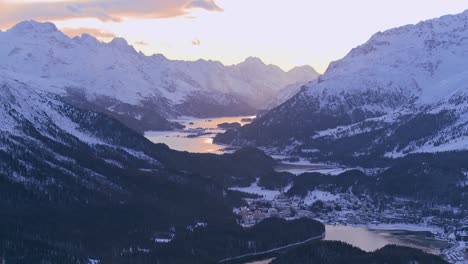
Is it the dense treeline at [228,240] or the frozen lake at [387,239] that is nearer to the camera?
the dense treeline at [228,240]

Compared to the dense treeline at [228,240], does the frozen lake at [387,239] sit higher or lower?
lower

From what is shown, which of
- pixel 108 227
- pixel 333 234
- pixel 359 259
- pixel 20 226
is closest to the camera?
pixel 359 259

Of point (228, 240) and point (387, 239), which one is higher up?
point (228, 240)

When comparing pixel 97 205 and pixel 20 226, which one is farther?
pixel 97 205

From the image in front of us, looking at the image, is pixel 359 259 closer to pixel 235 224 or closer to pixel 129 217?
pixel 235 224

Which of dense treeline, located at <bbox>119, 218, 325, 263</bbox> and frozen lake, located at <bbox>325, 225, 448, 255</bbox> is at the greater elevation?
dense treeline, located at <bbox>119, 218, 325, 263</bbox>

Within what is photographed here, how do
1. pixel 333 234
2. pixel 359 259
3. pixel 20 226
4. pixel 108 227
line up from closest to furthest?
pixel 359 259
pixel 20 226
pixel 108 227
pixel 333 234

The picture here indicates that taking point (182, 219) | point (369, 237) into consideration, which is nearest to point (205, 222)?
point (182, 219)

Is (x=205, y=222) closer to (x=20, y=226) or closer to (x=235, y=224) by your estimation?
(x=235, y=224)

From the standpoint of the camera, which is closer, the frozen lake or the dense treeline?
the dense treeline

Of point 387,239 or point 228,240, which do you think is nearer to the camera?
point 228,240
